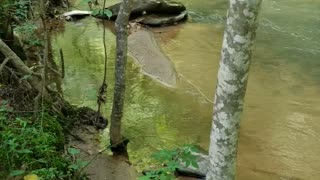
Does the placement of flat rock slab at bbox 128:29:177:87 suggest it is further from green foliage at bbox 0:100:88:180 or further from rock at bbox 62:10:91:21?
green foliage at bbox 0:100:88:180

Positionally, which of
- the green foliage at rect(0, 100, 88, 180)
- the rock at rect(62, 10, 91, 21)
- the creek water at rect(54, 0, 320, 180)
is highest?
the green foliage at rect(0, 100, 88, 180)

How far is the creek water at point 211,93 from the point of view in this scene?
22.0 ft

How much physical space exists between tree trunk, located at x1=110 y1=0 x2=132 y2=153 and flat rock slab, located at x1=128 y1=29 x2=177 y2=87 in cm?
322

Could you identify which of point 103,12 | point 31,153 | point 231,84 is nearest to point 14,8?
point 103,12

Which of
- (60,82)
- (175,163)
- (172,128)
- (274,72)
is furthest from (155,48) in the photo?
(175,163)

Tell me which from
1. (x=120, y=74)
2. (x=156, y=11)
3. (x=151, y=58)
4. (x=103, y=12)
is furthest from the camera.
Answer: (x=156, y=11)

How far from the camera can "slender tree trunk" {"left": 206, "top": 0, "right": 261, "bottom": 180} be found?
3248 millimetres

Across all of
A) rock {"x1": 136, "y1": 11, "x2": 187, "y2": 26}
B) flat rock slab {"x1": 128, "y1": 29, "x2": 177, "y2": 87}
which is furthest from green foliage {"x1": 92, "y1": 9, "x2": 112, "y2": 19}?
rock {"x1": 136, "y1": 11, "x2": 187, "y2": 26}

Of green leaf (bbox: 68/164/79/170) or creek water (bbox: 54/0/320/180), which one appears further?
creek water (bbox: 54/0/320/180)

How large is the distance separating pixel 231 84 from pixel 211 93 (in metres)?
5.33

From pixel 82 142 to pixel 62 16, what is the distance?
7580 millimetres

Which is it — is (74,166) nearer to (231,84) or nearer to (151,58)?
(231,84)

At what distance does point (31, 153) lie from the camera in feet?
13.9

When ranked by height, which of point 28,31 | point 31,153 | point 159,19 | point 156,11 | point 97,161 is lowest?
point 97,161
